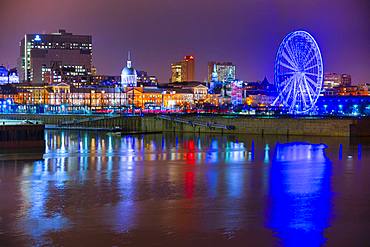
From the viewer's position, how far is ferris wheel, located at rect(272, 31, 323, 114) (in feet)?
244

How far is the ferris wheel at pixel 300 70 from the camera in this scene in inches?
2933

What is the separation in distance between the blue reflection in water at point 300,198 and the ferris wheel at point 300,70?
1152 inches

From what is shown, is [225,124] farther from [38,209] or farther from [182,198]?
[38,209]

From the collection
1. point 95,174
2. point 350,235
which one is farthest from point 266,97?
point 350,235

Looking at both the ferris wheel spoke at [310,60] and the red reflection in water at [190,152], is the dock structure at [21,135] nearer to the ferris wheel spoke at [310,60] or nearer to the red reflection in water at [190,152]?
the red reflection in water at [190,152]

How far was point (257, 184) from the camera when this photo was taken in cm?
3275

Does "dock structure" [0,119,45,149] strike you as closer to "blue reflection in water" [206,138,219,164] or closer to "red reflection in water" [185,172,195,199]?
"blue reflection in water" [206,138,219,164]

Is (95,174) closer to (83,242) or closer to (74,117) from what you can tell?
(83,242)

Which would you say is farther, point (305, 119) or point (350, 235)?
point (305, 119)

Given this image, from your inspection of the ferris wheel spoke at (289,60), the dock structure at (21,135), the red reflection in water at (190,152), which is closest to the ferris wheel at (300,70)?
the ferris wheel spoke at (289,60)

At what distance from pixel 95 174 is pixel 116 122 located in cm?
5278

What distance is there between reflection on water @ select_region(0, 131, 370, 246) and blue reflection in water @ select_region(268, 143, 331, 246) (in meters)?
0.04

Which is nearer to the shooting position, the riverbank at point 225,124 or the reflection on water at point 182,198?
the reflection on water at point 182,198

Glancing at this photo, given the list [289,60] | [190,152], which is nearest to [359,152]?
[190,152]
